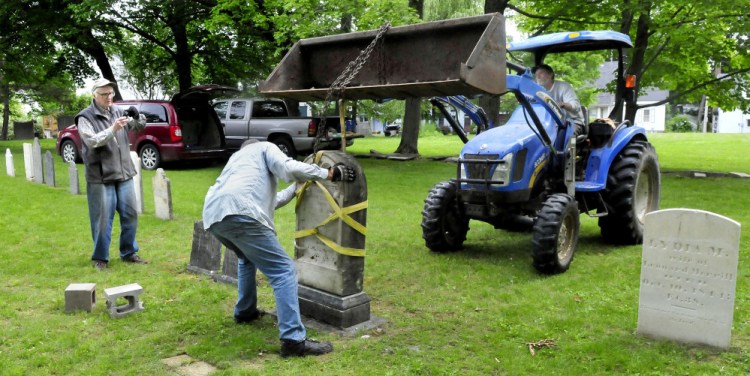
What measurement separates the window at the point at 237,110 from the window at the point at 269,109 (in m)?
0.33

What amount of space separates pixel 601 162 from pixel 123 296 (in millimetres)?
5351

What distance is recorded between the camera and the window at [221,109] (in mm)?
17859

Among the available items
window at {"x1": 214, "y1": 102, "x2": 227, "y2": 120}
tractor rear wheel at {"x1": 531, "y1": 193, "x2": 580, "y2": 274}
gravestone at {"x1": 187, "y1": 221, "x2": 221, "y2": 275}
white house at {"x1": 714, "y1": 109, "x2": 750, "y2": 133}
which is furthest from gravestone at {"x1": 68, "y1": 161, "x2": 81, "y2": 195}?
white house at {"x1": 714, "y1": 109, "x2": 750, "y2": 133}

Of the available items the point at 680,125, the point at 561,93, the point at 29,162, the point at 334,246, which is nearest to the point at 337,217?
the point at 334,246

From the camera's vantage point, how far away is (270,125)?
16.9 m

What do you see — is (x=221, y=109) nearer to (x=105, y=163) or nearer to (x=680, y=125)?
(x=105, y=163)

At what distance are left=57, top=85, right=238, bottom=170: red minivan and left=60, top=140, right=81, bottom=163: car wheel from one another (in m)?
0.03

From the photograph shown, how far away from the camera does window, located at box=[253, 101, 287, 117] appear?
17.3m

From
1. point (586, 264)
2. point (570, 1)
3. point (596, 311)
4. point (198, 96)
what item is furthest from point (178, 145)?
point (596, 311)

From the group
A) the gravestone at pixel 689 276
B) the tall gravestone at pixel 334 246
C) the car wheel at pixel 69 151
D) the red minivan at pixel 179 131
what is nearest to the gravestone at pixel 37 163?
the red minivan at pixel 179 131

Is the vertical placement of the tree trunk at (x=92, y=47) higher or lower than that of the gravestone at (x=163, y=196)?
higher

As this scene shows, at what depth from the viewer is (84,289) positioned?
535 centimetres

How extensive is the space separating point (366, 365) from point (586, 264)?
3599 mm

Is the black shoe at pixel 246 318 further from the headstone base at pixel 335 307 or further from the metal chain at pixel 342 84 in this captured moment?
the metal chain at pixel 342 84
